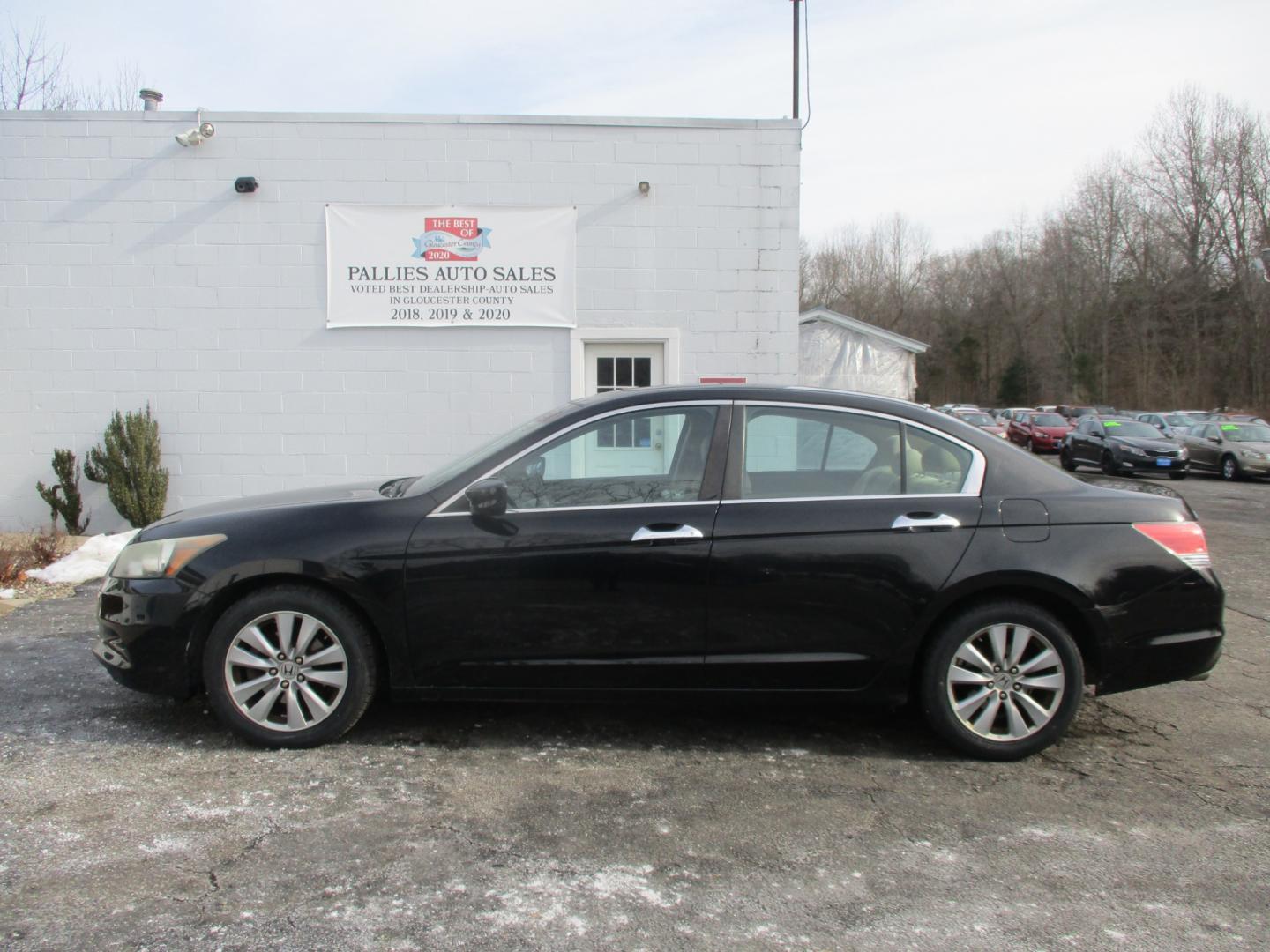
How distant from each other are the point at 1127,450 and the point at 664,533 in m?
21.7

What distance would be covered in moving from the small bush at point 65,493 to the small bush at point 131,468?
17cm

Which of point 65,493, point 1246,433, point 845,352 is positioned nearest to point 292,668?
point 65,493

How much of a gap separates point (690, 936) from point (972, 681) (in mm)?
1881

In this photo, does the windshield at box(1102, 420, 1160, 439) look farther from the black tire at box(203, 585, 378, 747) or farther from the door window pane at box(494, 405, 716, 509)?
the black tire at box(203, 585, 378, 747)

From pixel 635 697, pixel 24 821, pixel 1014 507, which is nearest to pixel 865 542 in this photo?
pixel 1014 507

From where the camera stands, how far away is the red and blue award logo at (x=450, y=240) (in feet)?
32.4

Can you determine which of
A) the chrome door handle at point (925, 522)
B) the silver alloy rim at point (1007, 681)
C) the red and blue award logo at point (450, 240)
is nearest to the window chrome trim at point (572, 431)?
the chrome door handle at point (925, 522)

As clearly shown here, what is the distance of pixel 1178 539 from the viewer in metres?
4.16

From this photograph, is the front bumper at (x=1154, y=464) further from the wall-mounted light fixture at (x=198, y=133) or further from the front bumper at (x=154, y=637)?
the front bumper at (x=154, y=637)

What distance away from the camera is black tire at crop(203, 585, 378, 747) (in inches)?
160

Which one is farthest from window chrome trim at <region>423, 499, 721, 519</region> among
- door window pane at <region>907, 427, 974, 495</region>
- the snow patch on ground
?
the snow patch on ground

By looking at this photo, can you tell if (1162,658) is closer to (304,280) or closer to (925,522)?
(925,522)

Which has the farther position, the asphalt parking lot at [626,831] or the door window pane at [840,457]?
the door window pane at [840,457]

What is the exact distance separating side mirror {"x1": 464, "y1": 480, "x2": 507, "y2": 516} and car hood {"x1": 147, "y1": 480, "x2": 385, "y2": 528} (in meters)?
0.56
